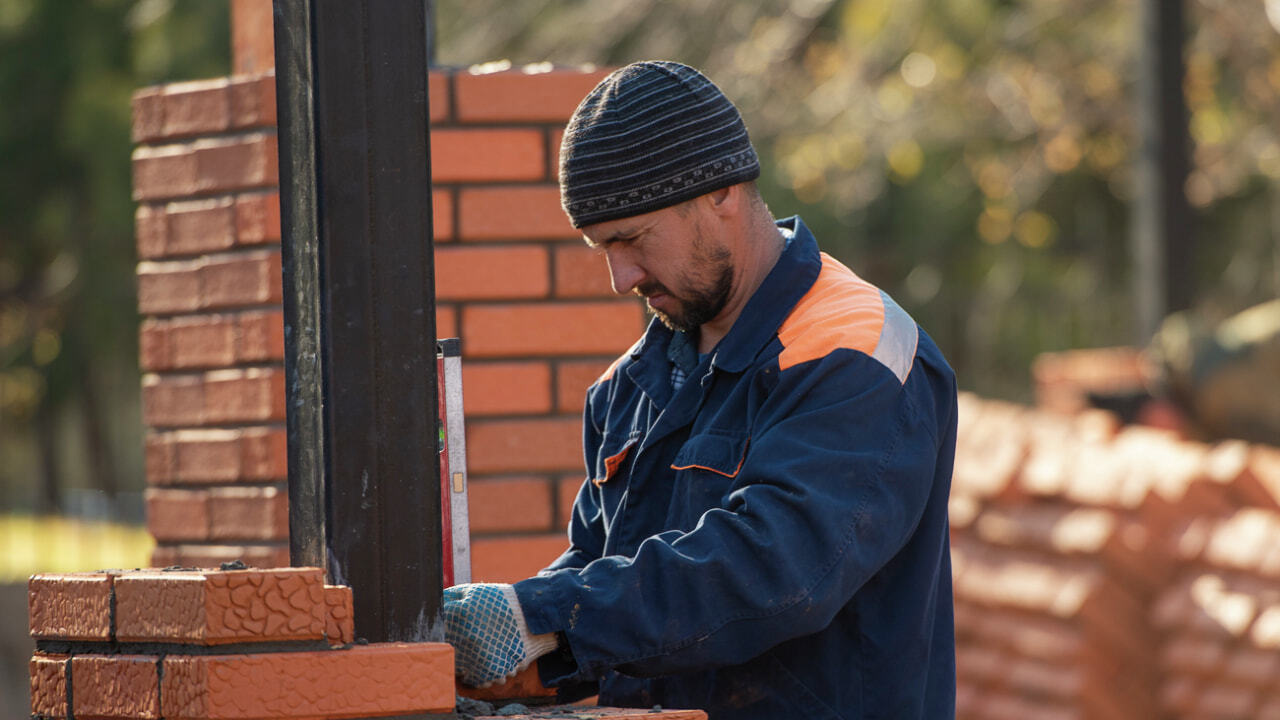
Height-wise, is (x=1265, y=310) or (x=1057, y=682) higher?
(x=1265, y=310)

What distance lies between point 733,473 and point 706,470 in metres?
0.06

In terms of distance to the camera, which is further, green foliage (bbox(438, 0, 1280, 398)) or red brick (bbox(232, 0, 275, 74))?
green foliage (bbox(438, 0, 1280, 398))

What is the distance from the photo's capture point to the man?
199 centimetres

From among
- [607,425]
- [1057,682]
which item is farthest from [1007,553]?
[607,425]

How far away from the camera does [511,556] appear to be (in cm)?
338

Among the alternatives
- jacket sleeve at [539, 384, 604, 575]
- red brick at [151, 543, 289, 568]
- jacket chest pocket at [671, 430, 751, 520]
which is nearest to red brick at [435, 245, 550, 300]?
red brick at [151, 543, 289, 568]

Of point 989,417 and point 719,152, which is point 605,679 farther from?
point 989,417

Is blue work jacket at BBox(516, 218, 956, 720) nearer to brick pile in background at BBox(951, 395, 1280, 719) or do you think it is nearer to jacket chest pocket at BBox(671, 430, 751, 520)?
jacket chest pocket at BBox(671, 430, 751, 520)

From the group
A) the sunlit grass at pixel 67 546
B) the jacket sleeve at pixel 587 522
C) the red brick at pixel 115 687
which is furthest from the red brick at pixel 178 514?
the sunlit grass at pixel 67 546

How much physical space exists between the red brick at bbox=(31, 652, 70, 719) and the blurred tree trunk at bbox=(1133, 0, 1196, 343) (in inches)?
312

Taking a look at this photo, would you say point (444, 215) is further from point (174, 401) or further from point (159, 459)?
point (159, 459)

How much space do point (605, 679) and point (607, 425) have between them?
40 cm

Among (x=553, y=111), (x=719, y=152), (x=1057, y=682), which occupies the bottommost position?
(x=1057, y=682)

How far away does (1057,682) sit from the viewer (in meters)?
5.75
